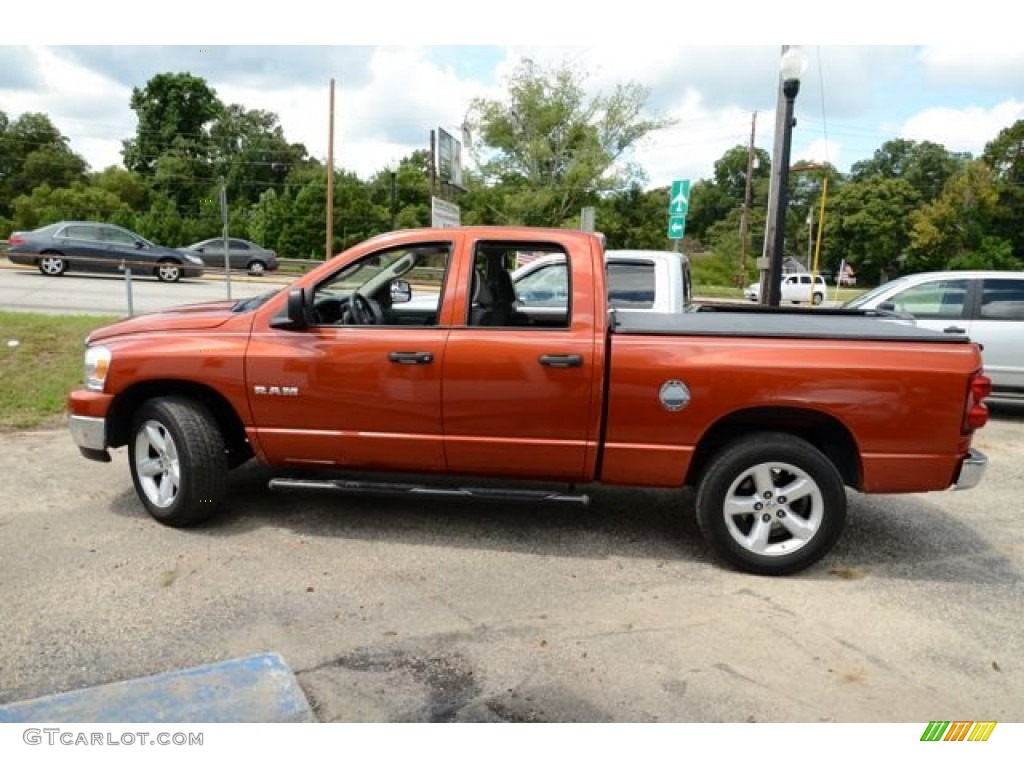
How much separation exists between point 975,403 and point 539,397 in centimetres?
225

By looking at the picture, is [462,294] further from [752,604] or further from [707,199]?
[707,199]

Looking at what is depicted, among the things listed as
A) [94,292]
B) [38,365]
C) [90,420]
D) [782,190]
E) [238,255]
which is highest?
[782,190]

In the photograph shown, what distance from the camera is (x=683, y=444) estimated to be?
409cm

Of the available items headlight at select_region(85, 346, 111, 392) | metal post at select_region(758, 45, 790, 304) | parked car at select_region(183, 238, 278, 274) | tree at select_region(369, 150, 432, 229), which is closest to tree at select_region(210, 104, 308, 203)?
tree at select_region(369, 150, 432, 229)

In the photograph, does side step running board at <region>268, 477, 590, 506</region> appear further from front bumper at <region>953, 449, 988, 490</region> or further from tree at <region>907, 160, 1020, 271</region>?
tree at <region>907, 160, 1020, 271</region>

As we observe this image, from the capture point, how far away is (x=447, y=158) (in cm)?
2469

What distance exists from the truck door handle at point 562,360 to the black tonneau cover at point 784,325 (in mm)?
276

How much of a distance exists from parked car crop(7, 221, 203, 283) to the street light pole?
52.6 feet

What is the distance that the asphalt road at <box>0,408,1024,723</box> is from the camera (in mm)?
2994

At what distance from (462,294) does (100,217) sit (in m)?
46.7

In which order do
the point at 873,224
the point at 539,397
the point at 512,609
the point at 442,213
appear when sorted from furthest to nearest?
the point at 873,224
the point at 442,213
the point at 539,397
the point at 512,609

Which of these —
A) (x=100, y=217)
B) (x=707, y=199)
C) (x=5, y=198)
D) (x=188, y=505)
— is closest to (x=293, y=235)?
(x=100, y=217)

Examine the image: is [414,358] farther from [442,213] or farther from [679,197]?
[442,213]

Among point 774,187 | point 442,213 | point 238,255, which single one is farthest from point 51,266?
point 774,187
